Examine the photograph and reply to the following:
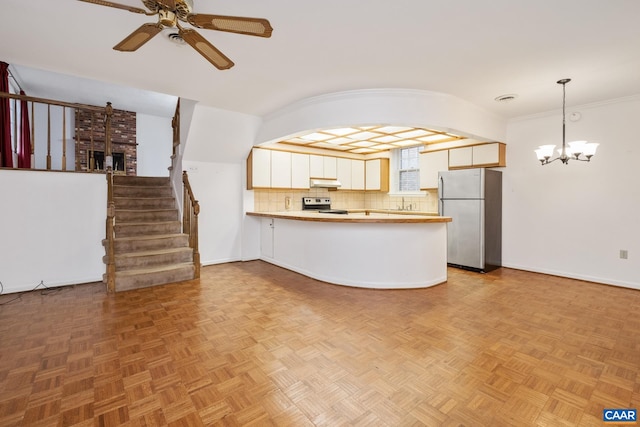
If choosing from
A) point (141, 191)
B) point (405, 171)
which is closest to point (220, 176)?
point (141, 191)

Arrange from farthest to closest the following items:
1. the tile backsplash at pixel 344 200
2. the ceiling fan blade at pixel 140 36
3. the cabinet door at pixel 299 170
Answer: the tile backsplash at pixel 344 200
the cabinet door at pixel 299 170
the ceiling fan blade at pixel 140 36

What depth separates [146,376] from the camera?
202 centimetres

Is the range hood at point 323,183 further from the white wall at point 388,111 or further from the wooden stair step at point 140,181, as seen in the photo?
the wooden stair step at point 140,181

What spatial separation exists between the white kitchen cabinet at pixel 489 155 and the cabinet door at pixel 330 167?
2751 mm

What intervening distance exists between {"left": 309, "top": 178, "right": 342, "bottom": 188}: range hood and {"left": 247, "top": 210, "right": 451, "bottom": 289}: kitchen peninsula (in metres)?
1.94

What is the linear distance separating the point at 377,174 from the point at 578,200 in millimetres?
3650

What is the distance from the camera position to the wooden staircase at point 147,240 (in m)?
4.05

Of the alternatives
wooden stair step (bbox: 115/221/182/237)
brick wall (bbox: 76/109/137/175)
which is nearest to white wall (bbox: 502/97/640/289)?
wooden stair step (bbox: 115/221/182/237)

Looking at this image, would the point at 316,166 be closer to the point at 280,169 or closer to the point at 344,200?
the point at 280,169

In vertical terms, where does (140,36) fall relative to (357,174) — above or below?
above

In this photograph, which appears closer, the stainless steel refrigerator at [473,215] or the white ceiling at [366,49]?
the white ceiling at [366,49]

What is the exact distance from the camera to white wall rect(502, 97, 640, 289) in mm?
4121

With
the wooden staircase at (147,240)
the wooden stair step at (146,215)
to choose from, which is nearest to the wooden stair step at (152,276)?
the wooden staircase at (147,240)

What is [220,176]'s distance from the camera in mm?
5527
